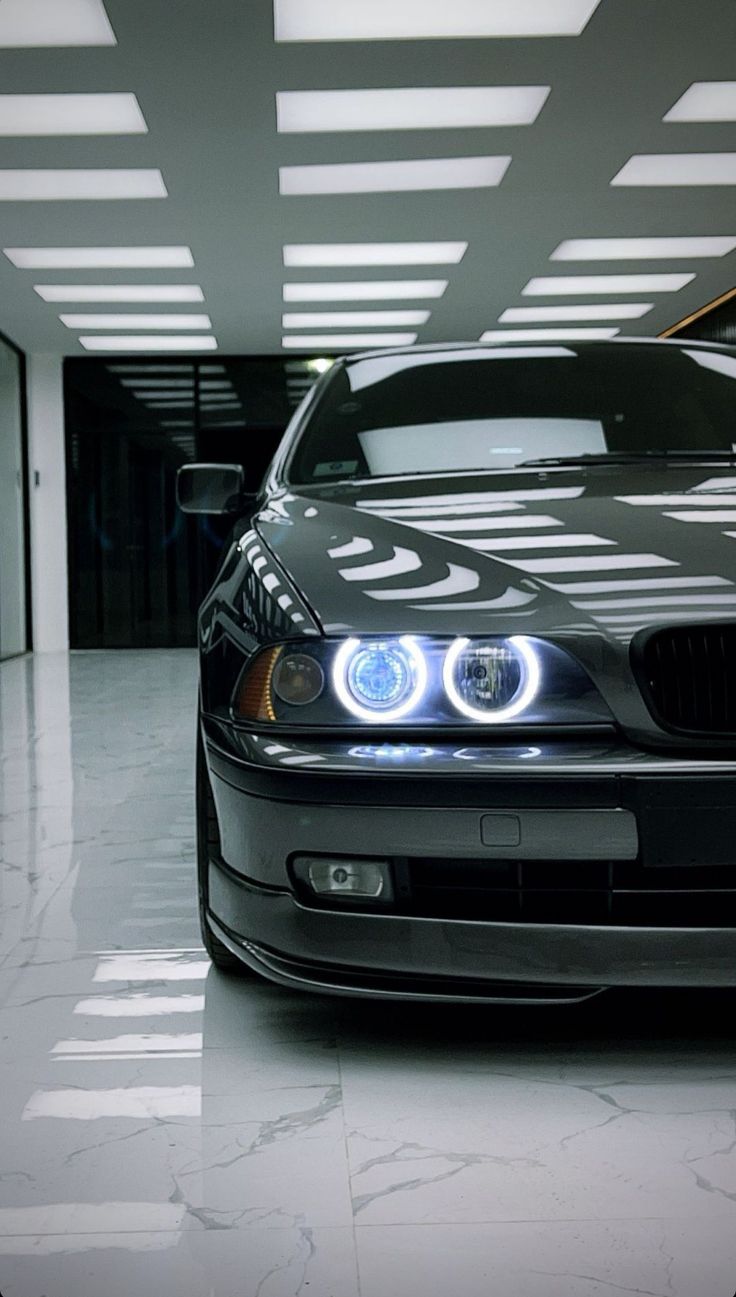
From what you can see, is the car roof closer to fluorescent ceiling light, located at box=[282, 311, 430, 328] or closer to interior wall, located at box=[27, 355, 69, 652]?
fluorescent ceiling light, located at box=[282, 311, 430, 328]

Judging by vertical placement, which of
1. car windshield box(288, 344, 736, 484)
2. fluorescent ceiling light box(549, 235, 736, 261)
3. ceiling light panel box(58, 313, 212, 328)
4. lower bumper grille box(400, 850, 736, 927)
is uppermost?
fluorescent ceiling light box(549, 235, 736, 261)

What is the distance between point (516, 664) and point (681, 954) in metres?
0.43

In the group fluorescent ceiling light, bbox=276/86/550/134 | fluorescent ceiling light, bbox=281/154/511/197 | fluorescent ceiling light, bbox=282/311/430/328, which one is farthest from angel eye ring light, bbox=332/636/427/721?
fluorescent ceiling light, bbox=282/311/430/328

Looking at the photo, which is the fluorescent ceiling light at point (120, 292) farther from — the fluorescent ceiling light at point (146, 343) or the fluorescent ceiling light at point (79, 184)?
the fluorescent ceiling light at point (79, 184)

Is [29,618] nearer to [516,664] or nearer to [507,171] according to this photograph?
[507,171]

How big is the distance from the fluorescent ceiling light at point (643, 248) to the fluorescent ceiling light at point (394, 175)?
6.36ft

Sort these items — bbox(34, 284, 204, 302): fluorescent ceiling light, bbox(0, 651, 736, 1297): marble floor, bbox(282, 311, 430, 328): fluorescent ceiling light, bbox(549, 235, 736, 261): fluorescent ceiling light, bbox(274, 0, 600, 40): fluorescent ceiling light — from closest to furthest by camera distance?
bbox(0, 651, 736, 1297): marble floor → bbox(274, 0, 600, 40): fluorescent ceiling light → bbox(549, 235, 736, 261): fluorescent ceiling light → bbox(34, 284, 204, 302): fluorescent ceiling light → bbox(282, 311, 430, 328): fluorescent ceiling light

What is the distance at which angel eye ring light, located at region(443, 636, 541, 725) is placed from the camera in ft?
5.65

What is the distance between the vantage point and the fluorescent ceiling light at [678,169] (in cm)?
837

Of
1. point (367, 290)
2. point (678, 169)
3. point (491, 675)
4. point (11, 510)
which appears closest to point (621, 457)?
point (491, 675)

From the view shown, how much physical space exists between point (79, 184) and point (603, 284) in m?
5.22

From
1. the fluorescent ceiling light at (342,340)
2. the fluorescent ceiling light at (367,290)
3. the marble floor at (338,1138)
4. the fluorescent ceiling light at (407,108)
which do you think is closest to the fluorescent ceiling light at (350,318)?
the fluorescent ceiling light at (342,340)

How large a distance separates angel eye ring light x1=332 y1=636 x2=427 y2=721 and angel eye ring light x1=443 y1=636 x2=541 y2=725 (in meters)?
0.04

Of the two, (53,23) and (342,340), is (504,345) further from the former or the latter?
(342,340)
